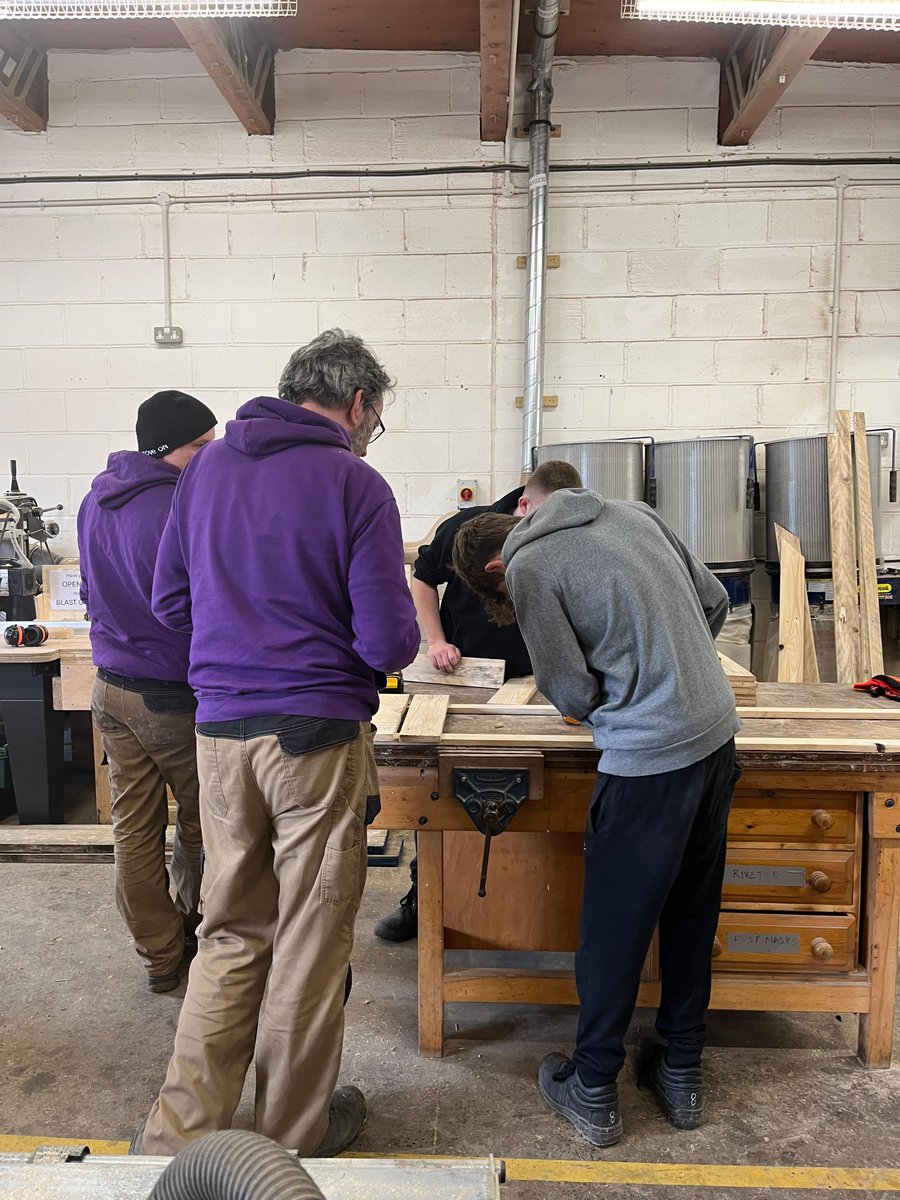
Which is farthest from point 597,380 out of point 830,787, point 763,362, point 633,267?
point 830,787

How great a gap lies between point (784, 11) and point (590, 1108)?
123 inches

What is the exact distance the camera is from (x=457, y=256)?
397 centimetres

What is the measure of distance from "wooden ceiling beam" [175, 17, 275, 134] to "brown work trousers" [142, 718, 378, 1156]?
2917 millimetres

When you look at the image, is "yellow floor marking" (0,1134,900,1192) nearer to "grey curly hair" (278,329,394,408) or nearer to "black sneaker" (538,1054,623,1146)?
"black sneaker" (538,1054,623,1146)

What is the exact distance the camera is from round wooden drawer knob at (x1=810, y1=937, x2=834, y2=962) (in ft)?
5.88

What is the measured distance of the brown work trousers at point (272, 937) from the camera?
4.57 ft

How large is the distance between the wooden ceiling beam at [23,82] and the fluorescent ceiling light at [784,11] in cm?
274

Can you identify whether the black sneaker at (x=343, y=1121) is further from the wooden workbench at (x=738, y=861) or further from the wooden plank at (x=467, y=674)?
the wooden plank at (x=467, y=674)

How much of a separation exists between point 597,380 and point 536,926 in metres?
2.83

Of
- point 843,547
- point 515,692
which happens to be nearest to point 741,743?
point 515,692

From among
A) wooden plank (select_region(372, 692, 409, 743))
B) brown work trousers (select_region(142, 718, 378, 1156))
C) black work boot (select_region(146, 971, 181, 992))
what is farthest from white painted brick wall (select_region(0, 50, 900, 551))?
brown work trousers (select_region(142, 718, 378, 1156))

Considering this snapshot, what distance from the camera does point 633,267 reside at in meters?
3.95

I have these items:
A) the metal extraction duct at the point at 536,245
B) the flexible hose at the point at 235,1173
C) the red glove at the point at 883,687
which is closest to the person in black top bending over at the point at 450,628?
the red glove at the point at 883,687

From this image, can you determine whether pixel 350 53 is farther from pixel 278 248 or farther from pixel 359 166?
pixel 278 248
